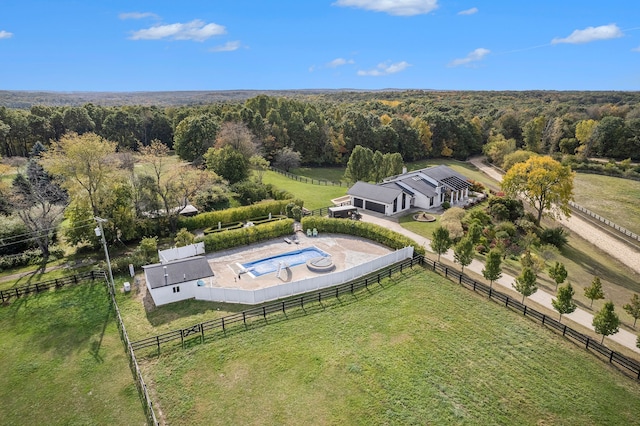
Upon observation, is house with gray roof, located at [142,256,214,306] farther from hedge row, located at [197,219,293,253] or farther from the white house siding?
hedge row, located at [197,219,293,253]

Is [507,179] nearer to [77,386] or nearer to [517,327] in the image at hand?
[517,327]

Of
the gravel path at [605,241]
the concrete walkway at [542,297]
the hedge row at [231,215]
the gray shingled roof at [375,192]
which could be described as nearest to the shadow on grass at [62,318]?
the hedge row at [231,215]

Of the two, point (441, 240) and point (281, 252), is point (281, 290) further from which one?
point (441, 240)

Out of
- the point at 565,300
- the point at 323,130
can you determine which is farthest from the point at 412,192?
the point at 323,130

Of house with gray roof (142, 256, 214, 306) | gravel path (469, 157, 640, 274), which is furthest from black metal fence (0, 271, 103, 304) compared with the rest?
gravel path (469, 157, 640, 274)

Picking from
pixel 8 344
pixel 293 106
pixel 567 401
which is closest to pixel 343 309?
pixel 567 401

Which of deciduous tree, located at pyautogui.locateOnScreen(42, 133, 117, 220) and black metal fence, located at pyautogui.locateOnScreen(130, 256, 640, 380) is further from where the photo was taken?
deciduous tree, located at pyautogui.locateOnScreen(42, 133, 117, 220)
